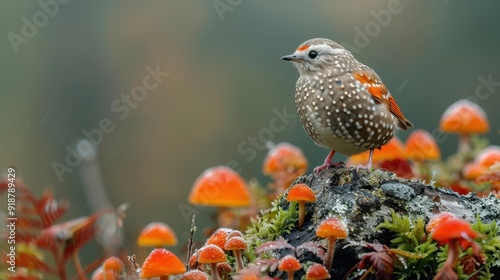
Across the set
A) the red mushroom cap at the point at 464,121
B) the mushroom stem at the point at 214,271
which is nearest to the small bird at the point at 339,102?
the mushroom stem at the point at 214,271

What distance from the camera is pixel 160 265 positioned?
2.96 metres

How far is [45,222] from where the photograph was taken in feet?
7.73

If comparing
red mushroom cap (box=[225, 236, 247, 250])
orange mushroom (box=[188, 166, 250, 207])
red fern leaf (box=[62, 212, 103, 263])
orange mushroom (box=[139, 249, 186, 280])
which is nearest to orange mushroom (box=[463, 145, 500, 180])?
orange mushroom (box=[188, 166, 250, 207])

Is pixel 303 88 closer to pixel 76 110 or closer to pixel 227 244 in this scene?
pixel 227 244

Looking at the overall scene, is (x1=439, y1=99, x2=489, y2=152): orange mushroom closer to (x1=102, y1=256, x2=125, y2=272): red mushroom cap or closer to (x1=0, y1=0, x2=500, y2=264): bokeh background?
(x1=102, y1=256, x2=125, y2=272): red mushroom cap

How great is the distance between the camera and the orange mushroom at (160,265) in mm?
2949

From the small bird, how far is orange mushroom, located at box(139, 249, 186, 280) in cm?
112

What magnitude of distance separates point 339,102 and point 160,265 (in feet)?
5.10

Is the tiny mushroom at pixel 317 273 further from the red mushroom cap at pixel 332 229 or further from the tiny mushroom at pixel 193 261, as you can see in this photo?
the tiny mushroom at pixel 193 261

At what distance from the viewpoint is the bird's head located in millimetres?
4152

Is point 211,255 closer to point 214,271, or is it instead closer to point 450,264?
point 214,271

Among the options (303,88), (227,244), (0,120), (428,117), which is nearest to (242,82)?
(428,117)

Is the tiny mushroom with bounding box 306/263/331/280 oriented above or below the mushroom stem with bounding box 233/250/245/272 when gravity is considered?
below

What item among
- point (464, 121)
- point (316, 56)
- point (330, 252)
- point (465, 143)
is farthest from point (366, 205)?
point (465, 143)
